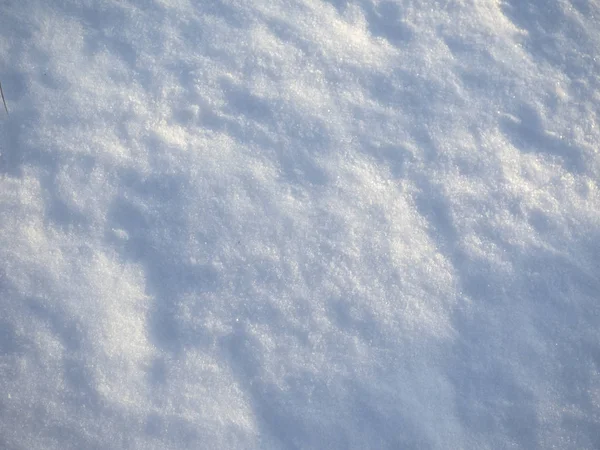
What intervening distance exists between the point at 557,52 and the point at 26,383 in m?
2.75

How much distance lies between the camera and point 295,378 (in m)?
1.52

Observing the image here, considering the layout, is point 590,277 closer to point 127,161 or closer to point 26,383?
point 127,161

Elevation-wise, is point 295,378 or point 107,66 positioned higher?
point 107,66

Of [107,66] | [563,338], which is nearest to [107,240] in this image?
[107,66]

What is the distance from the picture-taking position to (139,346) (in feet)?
5.01

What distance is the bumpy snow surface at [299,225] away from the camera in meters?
1.50

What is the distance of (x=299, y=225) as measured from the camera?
1.70 metres

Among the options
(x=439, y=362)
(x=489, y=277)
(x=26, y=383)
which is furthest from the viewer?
(x=489, y=277)

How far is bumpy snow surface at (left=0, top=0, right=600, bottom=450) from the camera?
4.93 ft

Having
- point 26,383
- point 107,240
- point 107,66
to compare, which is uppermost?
point 107,66

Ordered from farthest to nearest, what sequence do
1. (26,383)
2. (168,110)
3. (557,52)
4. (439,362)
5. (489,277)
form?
1. (557,52)
2. (168,110)
3. (489,277)
4. (439,362)
5. (26,383)

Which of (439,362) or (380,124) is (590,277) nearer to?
(439,362)

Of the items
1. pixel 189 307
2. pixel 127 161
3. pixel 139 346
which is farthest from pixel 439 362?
pixel 127 161

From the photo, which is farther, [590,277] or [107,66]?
[107,66]
